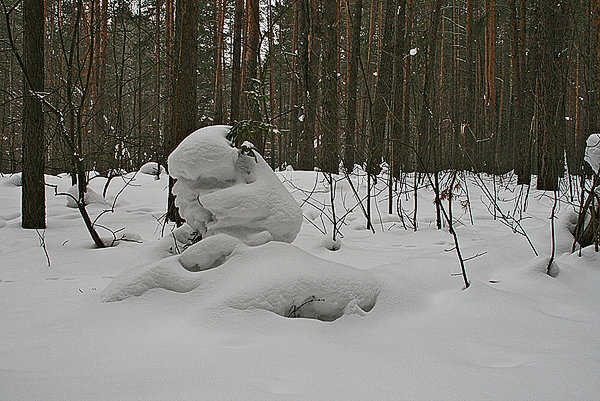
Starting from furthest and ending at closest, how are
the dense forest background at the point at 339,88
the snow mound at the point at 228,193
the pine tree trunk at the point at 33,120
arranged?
1. the pine tree trunk at the point at 33,120
2. the dense forest background at the point at 339,88
3. the snow mound at the point at 228,193

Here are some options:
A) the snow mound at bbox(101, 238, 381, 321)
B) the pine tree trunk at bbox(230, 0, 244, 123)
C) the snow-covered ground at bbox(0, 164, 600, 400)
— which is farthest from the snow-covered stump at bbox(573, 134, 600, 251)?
the pine tree trunk at bbox(230, 0, 244, 123)

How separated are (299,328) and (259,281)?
33cm

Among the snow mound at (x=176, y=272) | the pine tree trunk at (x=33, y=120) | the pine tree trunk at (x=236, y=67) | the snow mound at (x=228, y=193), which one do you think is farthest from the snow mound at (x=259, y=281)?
the pine tree trunk at (x=236, y=67)

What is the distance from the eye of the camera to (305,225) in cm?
553

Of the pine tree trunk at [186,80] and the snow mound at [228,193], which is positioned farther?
the pine tree trunk at [186,80]

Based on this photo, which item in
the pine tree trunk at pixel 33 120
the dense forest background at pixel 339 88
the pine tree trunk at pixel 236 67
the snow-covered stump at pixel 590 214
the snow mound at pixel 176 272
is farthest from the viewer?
the pine tree trunk at pixel 236 67

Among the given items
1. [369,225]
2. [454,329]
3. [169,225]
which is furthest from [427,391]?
[169,225]

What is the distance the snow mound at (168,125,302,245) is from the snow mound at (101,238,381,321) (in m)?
0.17

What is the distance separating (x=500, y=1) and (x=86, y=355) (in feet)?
68.1

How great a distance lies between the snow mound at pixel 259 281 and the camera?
6.66 feet

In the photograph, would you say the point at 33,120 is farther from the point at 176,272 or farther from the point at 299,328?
the point at 299,328

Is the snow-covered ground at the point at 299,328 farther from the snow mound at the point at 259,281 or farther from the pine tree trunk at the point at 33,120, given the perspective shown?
the pine tree trunk at the point at 33,120

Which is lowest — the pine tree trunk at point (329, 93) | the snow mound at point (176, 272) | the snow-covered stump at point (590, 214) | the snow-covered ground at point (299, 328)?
the snow-covered ground at point (299, 328)

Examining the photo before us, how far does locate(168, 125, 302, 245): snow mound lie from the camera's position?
257cm
